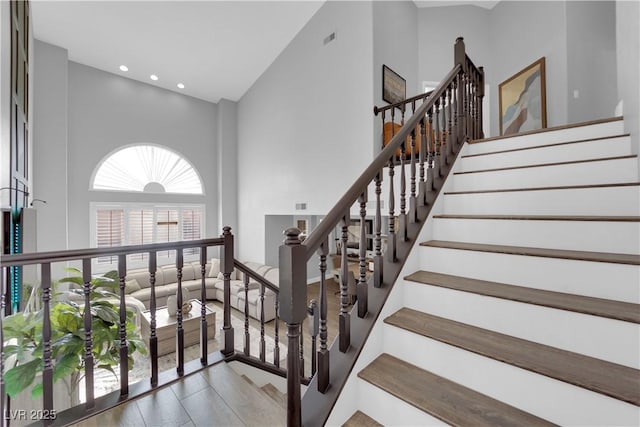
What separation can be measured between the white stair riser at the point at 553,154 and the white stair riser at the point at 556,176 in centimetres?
21

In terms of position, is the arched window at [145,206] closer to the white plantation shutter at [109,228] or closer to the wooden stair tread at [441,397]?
the white plantation shutter at [109,228]

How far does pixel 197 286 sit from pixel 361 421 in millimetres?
5984

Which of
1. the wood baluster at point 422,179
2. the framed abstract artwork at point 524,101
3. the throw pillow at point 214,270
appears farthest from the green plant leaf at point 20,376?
the framed abstract artwork at point 524,101

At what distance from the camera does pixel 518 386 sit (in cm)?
104

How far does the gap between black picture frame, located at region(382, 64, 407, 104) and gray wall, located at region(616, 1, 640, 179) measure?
233 centimetres

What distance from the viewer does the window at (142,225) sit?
5.72 meters

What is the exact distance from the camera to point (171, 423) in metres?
1.37

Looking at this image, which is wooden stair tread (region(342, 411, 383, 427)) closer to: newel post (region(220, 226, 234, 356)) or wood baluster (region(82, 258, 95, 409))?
→ newel post (region(220, 226, 234, 356))

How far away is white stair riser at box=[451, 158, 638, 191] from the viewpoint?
1694mm

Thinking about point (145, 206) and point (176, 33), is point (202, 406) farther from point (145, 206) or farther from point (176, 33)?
point (145, 206)

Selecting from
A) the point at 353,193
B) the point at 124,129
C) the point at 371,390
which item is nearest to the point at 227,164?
the point at 124,129

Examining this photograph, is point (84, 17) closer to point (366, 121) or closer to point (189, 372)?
point (366, 121)

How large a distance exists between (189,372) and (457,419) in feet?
5.06

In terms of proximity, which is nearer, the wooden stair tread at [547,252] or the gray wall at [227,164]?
the wooden stair tread at [547,252]
